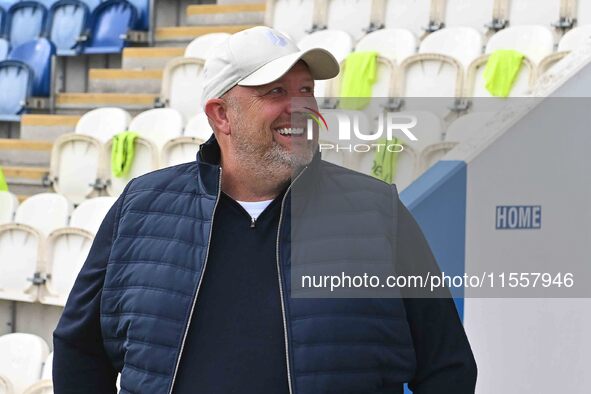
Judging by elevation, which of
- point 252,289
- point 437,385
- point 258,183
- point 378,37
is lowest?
point 437,385

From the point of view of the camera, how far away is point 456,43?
611 centimetres

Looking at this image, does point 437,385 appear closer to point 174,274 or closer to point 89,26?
point 174,274

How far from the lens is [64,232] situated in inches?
206

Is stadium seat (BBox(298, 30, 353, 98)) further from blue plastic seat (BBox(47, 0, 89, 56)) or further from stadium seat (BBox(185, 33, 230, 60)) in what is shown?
blue plastic seat (BBox(47, 0, 89, 56))

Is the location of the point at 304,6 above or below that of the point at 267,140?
above

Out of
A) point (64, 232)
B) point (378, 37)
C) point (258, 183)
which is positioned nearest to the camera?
point (258, 183)

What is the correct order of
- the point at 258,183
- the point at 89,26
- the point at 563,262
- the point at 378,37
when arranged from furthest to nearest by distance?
the point at 89,26
the point at 378,37
the point at 563,262
the point at 258,183

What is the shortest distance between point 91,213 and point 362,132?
3679 millimetres

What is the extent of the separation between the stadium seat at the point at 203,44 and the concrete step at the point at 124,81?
1.18ft

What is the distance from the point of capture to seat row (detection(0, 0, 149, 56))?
26.8ft

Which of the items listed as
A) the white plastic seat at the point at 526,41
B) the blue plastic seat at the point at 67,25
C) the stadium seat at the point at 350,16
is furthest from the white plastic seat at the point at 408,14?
the blue plastic seat at the point at 67,25

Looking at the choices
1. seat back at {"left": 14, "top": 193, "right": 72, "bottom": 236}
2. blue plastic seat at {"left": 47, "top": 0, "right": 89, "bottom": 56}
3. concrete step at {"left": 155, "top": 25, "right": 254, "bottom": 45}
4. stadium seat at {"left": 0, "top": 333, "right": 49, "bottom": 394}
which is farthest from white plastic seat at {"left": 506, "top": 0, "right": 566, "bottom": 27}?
blue plastic seat at {"left": 47, "top": 0, "right": 89, "bottom": 56}

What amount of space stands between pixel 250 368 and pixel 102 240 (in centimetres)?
41

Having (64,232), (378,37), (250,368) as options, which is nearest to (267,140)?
(250,368)
